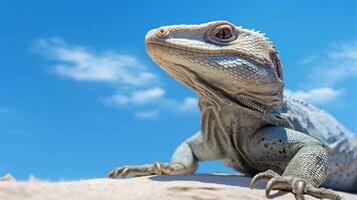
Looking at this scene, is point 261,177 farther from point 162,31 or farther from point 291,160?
point 162,31

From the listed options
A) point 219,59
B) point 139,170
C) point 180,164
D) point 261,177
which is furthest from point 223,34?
point 180,164

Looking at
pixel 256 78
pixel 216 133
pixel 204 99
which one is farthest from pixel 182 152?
pixel 256 78

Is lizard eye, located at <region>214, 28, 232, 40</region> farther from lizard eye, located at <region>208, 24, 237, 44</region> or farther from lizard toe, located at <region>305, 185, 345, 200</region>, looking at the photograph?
lizard toe, located at <region>305, 185, 345, 200</region>

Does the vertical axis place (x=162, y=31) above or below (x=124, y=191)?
above

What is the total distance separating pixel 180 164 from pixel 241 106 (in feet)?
5.34

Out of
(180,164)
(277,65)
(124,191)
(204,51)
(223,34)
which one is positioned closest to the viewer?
(124,191)

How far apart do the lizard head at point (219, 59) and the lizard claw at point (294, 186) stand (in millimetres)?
1338

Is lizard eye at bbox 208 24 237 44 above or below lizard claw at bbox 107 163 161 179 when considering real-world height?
above

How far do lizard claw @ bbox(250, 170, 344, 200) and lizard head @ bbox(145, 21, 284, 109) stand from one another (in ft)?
4.39

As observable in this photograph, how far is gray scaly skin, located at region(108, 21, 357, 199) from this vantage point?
6441 millimetres

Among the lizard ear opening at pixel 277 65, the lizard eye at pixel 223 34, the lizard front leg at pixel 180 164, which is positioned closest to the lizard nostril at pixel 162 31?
the lizard eye at pixel 223 34

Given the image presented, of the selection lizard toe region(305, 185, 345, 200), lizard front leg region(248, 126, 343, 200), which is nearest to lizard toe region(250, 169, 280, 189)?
lizard front leg region(248, 126, 343, 200)

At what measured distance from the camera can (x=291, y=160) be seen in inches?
255

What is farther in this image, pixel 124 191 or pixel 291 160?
pixel 291 160
